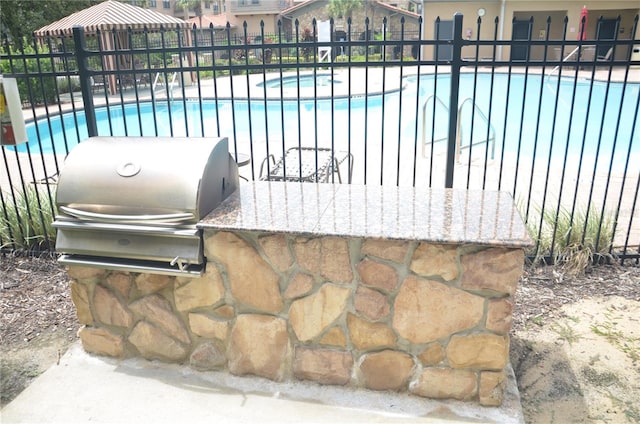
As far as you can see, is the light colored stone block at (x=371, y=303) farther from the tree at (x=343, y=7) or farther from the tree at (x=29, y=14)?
the tree at (x=343, y=7)

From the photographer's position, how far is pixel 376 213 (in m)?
2.80

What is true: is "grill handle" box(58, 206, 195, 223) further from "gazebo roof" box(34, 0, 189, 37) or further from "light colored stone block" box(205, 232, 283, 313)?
"gazebo roof" box(34, 0, 189, 37)

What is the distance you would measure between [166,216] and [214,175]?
1.19ft

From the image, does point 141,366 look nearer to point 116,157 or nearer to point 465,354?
point 116,157

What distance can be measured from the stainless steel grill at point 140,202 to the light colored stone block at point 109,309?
0.28 meters

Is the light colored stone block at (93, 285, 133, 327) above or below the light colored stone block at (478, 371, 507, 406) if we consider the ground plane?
above

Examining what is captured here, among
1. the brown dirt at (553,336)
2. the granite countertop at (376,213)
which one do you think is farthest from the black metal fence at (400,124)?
the granite countertop at (376,213)

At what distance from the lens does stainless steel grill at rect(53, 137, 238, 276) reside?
270 cm

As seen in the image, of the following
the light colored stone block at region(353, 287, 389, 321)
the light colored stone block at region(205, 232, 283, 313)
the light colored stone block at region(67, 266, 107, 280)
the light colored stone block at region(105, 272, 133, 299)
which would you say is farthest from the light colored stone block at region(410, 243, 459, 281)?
the light colored stone block at region(67, 266, 107, 280)

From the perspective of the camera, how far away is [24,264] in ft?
15.0

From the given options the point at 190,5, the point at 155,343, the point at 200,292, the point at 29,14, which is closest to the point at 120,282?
the point at 155,343

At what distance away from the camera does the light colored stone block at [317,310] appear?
2.71 m

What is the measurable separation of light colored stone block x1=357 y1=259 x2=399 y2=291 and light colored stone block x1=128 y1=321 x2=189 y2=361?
124cm

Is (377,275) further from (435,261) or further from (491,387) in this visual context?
(491,387)
